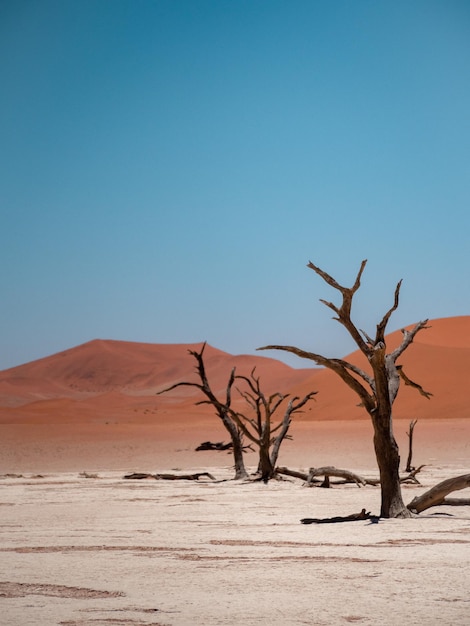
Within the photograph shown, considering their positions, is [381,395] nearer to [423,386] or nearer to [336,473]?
[336,473]

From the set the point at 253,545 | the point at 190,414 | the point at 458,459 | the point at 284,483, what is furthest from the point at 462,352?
the point at 253,545

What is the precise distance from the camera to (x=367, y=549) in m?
7.82

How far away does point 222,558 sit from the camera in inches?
291

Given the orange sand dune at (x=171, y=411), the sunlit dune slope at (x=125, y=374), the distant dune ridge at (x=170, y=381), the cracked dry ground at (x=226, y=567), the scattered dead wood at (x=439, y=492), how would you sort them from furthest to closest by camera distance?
the sunlit dune slope at (x=125, y=374)
the distant dune ridge at (x=170, y=381)
the orange sand dune at (x=171, y=411)
the scattered dead wood at (x=439, y=492)
the cracked dry ground at (x=226, y=567)

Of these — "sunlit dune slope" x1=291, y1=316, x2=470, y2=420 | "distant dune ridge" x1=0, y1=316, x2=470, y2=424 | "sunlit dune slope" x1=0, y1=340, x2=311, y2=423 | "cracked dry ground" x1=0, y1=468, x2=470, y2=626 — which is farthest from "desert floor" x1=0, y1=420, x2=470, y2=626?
"sunlit dune slope" x1=0, y1=340, x2=311, y2=423

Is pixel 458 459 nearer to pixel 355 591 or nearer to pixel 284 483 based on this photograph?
pixel 284 483

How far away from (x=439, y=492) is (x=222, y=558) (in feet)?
13.9

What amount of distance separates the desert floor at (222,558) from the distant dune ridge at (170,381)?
665 centimetres

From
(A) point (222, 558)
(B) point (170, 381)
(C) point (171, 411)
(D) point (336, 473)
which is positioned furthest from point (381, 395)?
(B) point (170, 381)

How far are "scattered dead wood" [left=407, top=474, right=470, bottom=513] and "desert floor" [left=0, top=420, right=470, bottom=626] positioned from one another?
0.19 meters

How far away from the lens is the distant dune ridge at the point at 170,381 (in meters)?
58.1

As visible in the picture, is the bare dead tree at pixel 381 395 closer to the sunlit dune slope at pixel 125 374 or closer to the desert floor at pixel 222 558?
the desert floor at pixel 222 558

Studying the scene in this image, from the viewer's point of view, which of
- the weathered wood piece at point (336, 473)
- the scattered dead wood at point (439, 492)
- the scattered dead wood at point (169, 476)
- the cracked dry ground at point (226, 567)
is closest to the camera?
the cracked dry ground at point (226, 567)

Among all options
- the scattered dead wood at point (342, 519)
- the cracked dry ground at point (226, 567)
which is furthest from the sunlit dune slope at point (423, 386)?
the cracked dry ground at point (226, 567)
